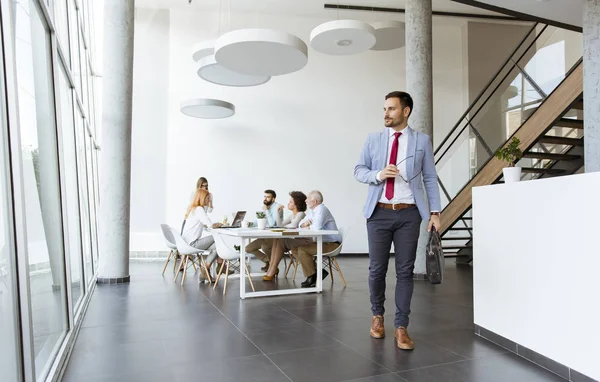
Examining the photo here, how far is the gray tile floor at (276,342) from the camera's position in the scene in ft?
9.73

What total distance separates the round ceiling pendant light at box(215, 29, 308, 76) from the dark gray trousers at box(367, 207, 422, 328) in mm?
3044

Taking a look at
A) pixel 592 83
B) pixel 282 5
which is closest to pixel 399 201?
pixel 592 83

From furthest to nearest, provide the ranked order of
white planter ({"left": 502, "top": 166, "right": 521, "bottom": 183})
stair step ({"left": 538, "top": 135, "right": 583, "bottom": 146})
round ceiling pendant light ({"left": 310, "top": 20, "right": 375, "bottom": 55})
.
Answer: round ceiling pendant light ({"left": 310, "top": 20, "right": 375, "bottom": 55}) → stair step ({"left": 538, "top": 135, "right": 583, "bottom": 146}) → white planter ({"left": 502, "top": 166, "right": 521, "bottom": 183})

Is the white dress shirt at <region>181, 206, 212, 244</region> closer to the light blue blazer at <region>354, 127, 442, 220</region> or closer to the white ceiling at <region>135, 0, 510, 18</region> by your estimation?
the light blue blazer at <region>354, 127, 442, 220</region>

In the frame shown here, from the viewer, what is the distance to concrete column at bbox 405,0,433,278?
6969 mm

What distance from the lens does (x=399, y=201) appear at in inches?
138

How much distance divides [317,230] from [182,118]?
6.40 meters

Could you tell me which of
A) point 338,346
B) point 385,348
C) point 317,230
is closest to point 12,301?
point 338,346

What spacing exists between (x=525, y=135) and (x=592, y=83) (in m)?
2.84

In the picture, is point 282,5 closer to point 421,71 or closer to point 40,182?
point 421,71

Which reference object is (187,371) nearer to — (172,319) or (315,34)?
(172,319)

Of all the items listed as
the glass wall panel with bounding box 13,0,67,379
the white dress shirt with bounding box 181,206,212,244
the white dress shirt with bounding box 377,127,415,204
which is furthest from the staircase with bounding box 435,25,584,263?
the glass wall panel with bounding box 13,0,67,379

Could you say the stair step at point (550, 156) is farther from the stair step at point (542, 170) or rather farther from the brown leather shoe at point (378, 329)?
the brown leather shoe at point (378, 329)

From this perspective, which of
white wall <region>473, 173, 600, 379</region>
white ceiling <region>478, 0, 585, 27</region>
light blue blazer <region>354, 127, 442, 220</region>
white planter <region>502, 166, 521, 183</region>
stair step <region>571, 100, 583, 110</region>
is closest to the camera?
white wall <region>473, 173, 600, 379</region>
